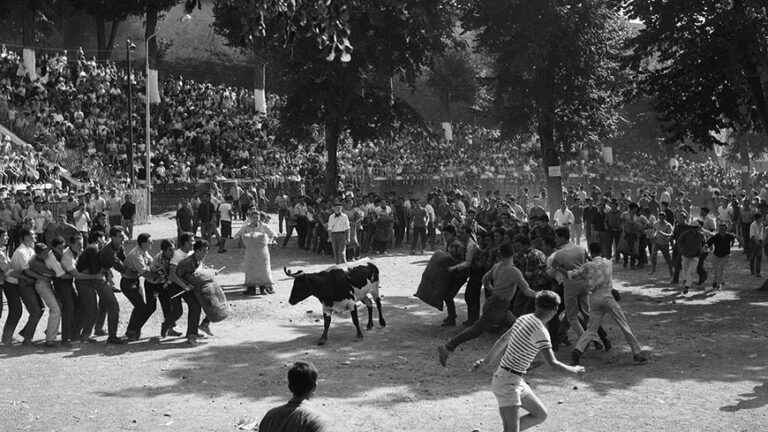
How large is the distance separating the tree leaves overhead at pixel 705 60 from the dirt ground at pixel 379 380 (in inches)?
230

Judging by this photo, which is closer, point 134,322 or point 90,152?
point 134,322

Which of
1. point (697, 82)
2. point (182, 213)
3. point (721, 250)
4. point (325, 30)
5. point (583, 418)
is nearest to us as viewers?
point (583, 418)

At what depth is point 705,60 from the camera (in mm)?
20469

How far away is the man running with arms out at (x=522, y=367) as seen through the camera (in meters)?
7.94

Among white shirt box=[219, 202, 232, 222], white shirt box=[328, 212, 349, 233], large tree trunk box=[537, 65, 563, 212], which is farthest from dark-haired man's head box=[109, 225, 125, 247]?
large tree trunk box=[537, 65, 563, 212]

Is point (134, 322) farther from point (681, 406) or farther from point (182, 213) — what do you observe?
point (182, 213)

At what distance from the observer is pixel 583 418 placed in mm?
9883

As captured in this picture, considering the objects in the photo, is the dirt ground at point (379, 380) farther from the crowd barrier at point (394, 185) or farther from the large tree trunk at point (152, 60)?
the large tree trunk at point (152, 60)

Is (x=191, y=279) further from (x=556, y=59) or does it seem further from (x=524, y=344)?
(x=556, y=59)

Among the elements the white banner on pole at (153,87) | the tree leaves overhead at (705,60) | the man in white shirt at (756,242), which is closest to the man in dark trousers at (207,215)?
the tree leaves overhead at (705,60)

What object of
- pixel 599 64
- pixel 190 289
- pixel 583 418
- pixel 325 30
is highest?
pixel 599 64

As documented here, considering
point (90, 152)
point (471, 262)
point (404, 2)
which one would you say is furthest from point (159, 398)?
point (90, 152)

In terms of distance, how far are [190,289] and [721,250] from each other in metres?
10.9

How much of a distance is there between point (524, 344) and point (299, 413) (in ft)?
9.86
